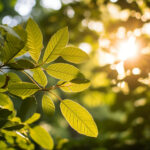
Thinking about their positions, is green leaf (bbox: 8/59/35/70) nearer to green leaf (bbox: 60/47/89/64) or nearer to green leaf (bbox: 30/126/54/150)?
green leaf (bbox: 60/47/89/64)

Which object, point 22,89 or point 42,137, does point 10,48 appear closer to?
point 22,89

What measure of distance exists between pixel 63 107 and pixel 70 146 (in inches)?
53.4

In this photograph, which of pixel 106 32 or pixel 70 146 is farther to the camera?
pixel 106 32

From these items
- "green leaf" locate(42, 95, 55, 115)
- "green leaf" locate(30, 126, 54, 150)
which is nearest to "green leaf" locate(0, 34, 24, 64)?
"green leaf" locate(42, 95, 55, 115)

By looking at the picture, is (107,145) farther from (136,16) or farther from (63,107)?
(63,107)

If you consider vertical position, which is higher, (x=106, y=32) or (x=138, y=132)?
(x=106, y=32)

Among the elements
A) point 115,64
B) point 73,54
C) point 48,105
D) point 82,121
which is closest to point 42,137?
point 48,105

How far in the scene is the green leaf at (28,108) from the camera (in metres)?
0.69

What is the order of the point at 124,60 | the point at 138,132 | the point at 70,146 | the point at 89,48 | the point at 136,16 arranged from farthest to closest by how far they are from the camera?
1. the point at 89,48
2. the point at 138,132
3. the point at 70,146
4. the point at 136,16
5. the point at 124,60

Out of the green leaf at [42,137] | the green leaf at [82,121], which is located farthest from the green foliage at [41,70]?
the green leaf at [42,137]

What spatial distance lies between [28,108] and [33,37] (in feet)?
0.86

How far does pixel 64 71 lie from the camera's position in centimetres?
68

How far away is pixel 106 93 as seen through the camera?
242 cm

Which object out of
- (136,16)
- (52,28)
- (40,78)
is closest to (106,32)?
(136,16)
